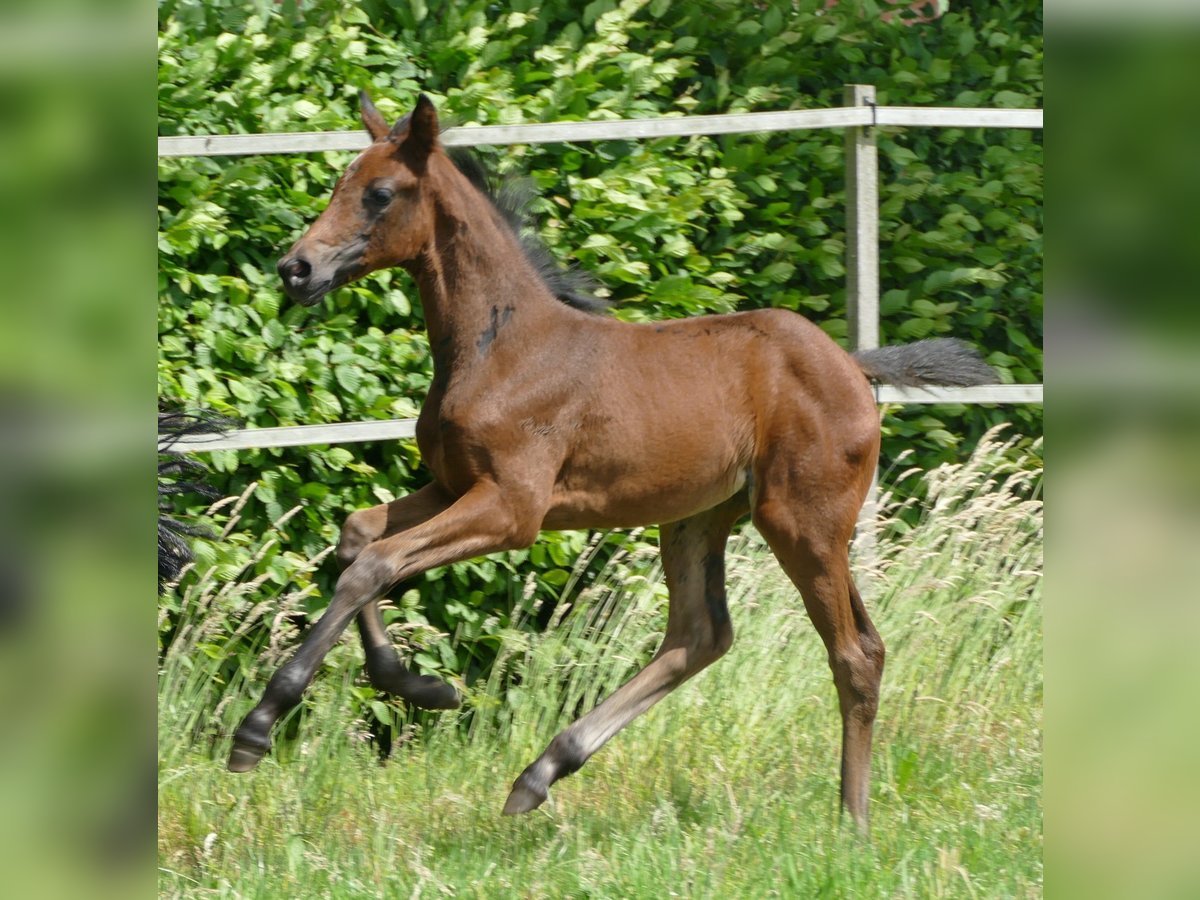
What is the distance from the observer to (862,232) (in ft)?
17.9

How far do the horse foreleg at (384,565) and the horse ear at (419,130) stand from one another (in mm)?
939

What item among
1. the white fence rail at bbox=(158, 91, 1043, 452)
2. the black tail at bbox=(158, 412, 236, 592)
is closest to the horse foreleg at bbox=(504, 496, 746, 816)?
the white fence rail at bbox=(158, 91, 1043, 452)

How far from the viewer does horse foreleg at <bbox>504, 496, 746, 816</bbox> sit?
3.84 metres

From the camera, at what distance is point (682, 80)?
6023 mm

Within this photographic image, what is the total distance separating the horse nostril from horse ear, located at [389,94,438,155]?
461 millimetres

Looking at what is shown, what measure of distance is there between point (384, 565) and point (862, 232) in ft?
9.60

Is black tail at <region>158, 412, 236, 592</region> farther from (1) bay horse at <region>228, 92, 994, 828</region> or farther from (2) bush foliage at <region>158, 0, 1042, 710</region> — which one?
(1) bay horse at <region>228, 92, 994, 828</region>

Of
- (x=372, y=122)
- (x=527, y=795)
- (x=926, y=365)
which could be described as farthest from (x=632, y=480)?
(x=372, y=122)

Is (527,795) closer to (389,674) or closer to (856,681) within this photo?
(389,674)

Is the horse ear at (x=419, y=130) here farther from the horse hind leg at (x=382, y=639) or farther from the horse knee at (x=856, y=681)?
the horse knee at (x=856, y=681)

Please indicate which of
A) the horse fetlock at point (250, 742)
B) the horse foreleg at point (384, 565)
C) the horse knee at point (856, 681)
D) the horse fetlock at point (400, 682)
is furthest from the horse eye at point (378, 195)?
the horse knee at point (856, 681)
